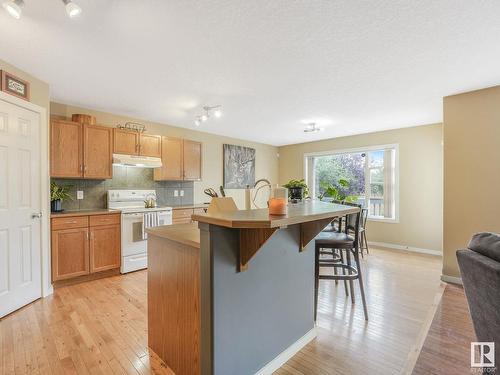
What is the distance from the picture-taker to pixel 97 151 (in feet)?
12.1

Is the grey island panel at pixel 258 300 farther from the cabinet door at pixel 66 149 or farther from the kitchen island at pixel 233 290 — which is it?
the cabinet door at pixel 66 149

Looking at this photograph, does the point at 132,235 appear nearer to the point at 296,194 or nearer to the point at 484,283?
the point at 296,194

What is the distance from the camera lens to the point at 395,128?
16.7ft

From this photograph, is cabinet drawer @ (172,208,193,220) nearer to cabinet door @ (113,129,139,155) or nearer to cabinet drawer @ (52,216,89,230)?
cabinet door @ (113,129,139,155)

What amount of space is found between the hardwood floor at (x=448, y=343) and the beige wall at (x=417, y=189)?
2.38m

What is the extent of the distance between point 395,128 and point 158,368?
5.49 metres

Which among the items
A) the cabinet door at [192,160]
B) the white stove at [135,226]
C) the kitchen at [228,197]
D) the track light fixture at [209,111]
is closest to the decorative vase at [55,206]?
the kitchen at [228,197]

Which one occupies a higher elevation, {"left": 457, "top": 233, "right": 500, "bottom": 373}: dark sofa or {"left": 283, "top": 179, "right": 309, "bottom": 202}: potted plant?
{"left": 283, "top": 179, "right": 309, "bottom": 202}: potted plant

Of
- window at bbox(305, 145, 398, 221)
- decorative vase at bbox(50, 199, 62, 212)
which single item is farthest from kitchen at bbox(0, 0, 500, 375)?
window at bbox(305, 145, 398, 221)

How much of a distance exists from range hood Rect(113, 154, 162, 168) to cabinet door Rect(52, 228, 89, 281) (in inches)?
42.9

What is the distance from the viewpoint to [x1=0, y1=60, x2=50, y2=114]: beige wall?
2551mm

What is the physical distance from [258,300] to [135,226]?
110 inches

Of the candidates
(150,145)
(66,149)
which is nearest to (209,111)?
(150,145)

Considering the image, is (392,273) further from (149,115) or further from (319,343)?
(149,115)
